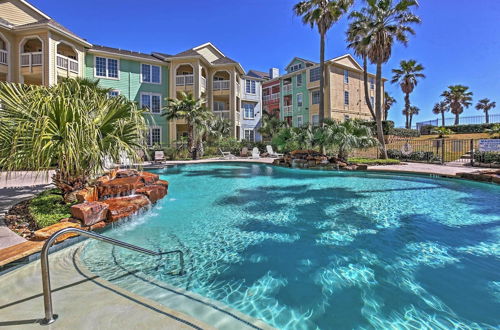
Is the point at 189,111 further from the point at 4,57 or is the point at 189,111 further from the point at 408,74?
the point at 408,74

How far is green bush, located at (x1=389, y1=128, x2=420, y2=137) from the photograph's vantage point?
97.4ft

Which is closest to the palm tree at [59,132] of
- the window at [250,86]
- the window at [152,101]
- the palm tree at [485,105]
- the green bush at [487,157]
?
the green bush at [487,157]

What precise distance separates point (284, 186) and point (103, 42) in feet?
79.2

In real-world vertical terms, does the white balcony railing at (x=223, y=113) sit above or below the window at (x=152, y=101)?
below

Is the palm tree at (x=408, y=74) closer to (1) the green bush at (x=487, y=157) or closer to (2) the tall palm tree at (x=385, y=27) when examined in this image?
(2) the tall palm tree at (x=385, y=27)

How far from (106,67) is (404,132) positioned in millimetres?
32197

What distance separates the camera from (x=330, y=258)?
4.39 metres

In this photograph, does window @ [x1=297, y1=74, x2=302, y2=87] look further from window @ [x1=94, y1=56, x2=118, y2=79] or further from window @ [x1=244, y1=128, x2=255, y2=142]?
window @ [x1=94, y1=56, x2=118, y2=79]

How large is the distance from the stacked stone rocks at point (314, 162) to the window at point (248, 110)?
1566 cm

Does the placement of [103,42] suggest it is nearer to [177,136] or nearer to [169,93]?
[169,93]

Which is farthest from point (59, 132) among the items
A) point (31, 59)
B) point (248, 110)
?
point (248, 110)

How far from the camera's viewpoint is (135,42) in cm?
2658

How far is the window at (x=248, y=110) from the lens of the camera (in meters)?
33.3

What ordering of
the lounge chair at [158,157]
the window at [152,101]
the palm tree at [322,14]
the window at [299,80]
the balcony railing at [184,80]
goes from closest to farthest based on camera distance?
the lounge chair at [158,157] < the palm tree at [322,14] < the window at [152,101] < the balcony railing at [184,80] < the window at [299,80]
